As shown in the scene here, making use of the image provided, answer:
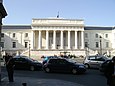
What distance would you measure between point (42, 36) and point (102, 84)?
89.1m

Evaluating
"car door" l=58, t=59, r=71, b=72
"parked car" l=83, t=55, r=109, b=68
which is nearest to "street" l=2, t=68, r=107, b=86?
"car door" l=58, t=59, r=71, b=72

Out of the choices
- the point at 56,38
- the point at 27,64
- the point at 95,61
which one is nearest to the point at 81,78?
the point at 27,64

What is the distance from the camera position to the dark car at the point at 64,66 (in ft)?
88.0

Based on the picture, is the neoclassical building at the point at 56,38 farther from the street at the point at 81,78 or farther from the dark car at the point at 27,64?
the street at the point at 81,78

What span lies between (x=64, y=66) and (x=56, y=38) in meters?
80.1

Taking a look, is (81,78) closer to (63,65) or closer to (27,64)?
(63,65)

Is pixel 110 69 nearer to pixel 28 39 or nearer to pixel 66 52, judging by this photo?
pixel 66 52

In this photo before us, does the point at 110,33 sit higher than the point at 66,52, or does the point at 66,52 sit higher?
the point at 110,33

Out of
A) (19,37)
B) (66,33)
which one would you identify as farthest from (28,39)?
(66,33)

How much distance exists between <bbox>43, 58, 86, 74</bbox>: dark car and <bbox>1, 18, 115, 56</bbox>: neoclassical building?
6844 cm

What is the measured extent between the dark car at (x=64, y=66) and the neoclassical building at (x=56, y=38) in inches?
2694

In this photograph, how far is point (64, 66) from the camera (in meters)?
27.4

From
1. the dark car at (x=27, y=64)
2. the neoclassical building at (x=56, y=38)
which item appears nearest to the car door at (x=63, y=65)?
the dark car at (x=27, y=64)

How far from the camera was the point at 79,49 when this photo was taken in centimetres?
10081
